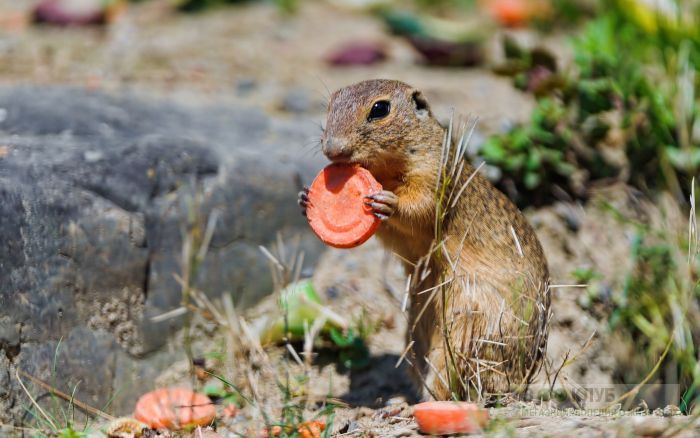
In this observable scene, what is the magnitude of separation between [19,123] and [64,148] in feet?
1.77

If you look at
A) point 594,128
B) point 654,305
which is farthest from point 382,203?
point 594,128

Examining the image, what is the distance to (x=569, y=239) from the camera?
6055 millimetres

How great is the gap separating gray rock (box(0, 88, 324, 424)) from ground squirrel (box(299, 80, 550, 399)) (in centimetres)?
88

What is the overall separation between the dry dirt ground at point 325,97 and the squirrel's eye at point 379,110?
1.05 meters

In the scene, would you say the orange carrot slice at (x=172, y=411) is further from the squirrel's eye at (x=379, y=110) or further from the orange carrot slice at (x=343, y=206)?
the squirrel's eye at (x=379, y=110)

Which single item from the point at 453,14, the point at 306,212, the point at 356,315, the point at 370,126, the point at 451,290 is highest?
the point at 453,14

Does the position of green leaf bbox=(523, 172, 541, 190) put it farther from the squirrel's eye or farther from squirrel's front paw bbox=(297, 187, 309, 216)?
squirrel's front paw bbox=(297, 187, 309, 216)

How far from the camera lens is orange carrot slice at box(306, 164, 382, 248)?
3988mm

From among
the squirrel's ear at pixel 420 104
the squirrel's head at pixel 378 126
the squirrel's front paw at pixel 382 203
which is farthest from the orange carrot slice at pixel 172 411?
the squirrel's ear at pixel 420 104

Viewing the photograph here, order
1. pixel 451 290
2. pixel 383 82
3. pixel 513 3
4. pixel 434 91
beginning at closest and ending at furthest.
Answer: pixel 451 290
pixel 383 82
pixel 434 91
pixel 513 3

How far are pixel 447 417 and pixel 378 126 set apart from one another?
4.62 feet

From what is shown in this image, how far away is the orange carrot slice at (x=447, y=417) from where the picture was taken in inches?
136

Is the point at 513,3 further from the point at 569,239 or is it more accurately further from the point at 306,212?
the point at 306,212

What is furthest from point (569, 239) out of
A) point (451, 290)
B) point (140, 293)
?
point (140, 293)
